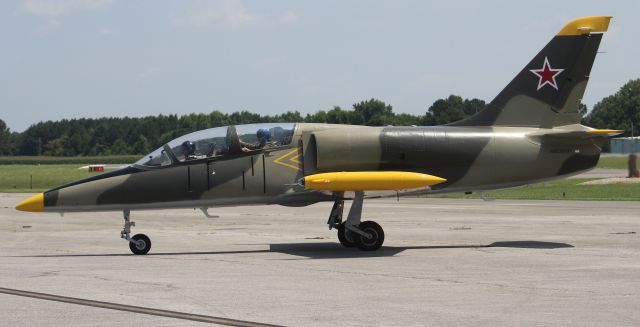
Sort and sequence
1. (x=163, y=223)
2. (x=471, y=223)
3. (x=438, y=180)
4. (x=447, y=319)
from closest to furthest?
1. (x=447, y=319)
2. (x=438, y=180)
3. (x=471, y=223)
4. (x=163, y=223)

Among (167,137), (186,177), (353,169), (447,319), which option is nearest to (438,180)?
(353,169)

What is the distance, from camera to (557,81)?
20094 mm

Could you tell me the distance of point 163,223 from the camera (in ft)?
100

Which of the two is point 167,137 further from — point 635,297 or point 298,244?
point 635,297

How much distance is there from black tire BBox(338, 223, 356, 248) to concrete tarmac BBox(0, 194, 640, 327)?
0.79 feet

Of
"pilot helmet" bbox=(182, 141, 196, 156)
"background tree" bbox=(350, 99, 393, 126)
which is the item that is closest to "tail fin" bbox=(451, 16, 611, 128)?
"pilot helmet" bbox=(182, 141, 196, 156)

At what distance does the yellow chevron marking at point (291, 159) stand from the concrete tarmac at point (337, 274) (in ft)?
5.94

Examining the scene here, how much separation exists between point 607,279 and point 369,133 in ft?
22.6

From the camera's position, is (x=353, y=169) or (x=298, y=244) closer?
(x=353, y=169)

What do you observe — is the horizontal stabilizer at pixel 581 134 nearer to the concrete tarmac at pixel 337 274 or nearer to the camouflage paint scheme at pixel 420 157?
the camouflage paint scheme at pixel 420 157

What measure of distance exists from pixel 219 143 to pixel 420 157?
421cm

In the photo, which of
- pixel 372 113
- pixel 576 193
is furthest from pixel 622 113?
pixel 576 193

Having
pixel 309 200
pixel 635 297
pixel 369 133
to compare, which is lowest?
pixel 635 297

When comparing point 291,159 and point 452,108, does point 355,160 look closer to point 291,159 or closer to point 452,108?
point 291,159
